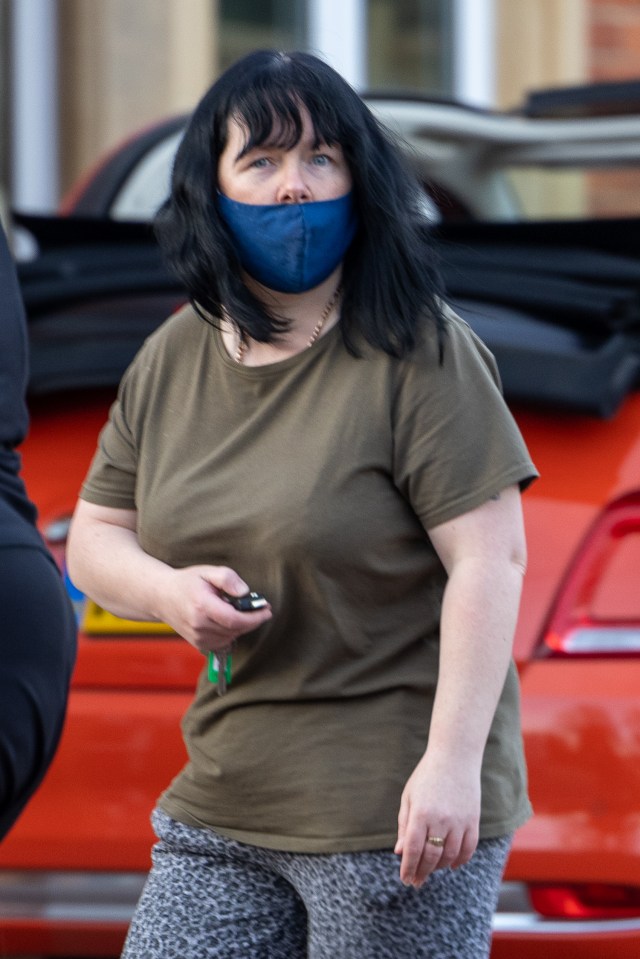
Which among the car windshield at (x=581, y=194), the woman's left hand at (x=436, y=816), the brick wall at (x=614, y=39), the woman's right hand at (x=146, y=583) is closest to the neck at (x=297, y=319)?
the woman's right hand at (x=146, y=583)

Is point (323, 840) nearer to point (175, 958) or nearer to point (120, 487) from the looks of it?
point (175, 958)

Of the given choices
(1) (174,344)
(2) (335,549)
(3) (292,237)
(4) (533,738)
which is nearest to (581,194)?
(4) (533,738)

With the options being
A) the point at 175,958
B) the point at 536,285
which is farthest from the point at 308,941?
the point at 536,285

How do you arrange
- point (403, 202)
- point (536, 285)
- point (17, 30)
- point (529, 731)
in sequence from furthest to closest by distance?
point (17, 30) < point (536, 285) < point (529, 731) < point (403, 202)

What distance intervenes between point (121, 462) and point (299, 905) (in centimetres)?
60

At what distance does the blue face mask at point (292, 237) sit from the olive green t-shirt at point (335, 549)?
87mm

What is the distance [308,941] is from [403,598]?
0.44 meters

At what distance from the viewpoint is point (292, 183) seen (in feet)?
6.06

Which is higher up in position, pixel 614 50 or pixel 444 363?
pixel 444 363

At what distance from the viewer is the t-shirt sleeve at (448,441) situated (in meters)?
1.78

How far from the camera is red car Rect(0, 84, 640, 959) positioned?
254 centimetres

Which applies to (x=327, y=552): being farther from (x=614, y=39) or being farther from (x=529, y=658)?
(x=614, y=39)

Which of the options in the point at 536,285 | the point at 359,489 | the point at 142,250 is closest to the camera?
the point at 359,489

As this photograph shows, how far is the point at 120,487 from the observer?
203 cm
